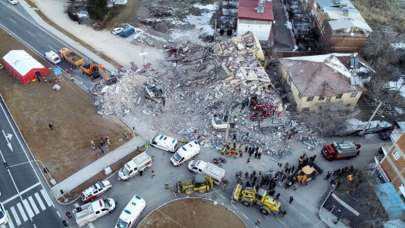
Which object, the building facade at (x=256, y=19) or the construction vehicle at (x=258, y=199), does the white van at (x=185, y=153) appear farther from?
the building facade at (x=256, y=19)

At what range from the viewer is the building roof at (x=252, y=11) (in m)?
52.1

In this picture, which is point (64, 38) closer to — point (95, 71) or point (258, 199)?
point (95, 71)

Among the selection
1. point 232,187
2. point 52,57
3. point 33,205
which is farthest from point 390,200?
point 52,57

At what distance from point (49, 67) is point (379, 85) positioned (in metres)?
44.6

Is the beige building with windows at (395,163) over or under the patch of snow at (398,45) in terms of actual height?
under

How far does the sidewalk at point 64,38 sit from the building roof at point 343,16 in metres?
33.5

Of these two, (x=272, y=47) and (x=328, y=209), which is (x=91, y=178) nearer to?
(x=328, y=209)

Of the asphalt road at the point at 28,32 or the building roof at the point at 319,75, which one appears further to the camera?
the asphalt road at the point at 28,32

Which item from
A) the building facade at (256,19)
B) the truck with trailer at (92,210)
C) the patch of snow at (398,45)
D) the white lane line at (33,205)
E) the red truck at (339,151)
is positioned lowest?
the white lane line at (33,205)

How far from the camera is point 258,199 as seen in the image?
3291 cm

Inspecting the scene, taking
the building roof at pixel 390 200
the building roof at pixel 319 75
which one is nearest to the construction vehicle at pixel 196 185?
the building roof at pixel 319 75

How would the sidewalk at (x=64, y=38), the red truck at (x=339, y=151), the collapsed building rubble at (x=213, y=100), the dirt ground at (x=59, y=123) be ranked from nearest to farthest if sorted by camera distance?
the dirt ground at (x=59, y=123)
the red truck at (x=339, y=151)
the collapsed building rubble at (x=213, y=100)
the sidewalk at (x=64, y=38)

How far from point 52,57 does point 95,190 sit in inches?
962

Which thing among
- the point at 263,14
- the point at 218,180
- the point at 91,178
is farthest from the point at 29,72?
the point at 263,14
